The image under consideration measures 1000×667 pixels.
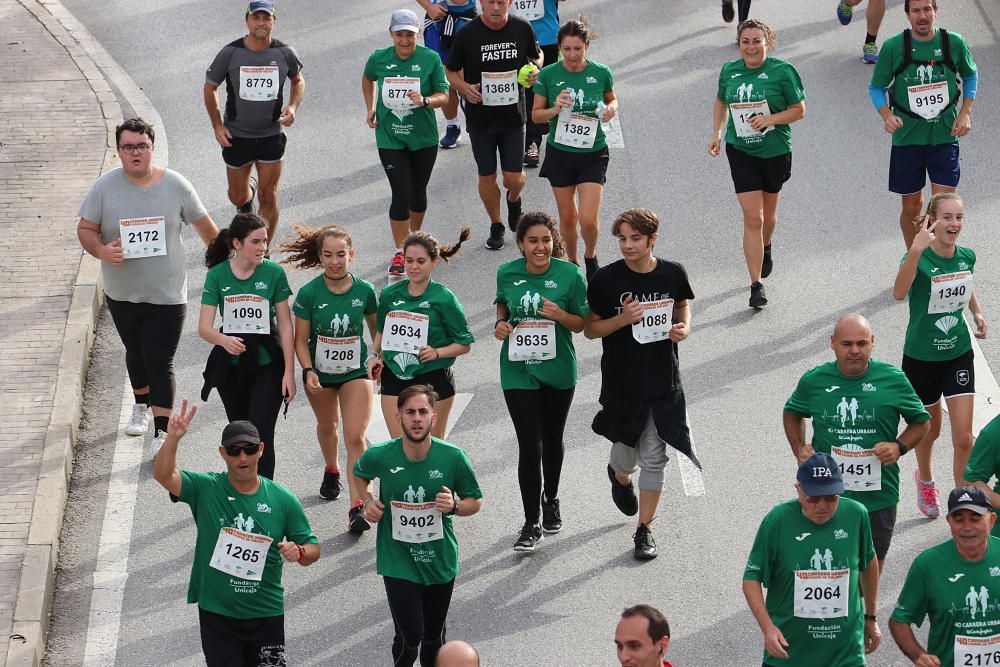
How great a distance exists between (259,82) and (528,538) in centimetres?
513

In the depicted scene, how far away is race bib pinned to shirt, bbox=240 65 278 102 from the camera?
13586 millimetres

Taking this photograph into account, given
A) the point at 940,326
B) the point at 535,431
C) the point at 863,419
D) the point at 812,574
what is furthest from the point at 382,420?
the point at 812,574

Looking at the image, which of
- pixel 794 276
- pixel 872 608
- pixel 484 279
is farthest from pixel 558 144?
pixel 872 608

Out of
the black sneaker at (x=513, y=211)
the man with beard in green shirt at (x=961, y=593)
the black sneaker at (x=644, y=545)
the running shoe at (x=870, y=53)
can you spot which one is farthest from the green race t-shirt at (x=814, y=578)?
the running shoe at (x=870, y=53)

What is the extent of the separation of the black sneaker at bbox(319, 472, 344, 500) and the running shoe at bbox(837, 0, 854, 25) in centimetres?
976

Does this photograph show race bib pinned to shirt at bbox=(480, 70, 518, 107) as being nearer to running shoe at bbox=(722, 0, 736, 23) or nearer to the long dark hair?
the long dark hair

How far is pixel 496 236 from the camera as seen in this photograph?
571 inches

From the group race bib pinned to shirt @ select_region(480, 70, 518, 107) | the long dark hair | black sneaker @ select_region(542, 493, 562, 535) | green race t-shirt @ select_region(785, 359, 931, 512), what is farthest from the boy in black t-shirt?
race bib pinned to shirt @ select_region(480, 70, 518, 107)

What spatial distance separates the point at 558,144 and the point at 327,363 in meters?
3.67

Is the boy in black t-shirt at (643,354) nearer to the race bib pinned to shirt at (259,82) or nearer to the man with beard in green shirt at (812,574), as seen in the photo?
the man with beard in green shirt at (812,574)

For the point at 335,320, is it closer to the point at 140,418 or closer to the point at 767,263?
the point at 140,418

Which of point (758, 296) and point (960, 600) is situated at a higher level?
point (758, 296)

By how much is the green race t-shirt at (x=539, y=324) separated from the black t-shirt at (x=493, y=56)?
13.4 ft

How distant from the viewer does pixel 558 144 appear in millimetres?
13258
